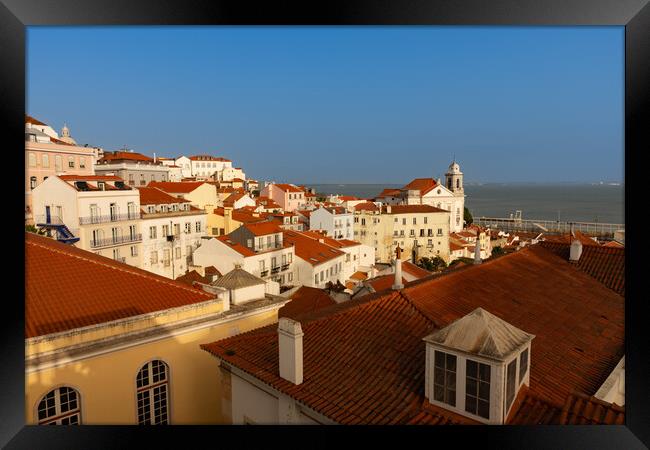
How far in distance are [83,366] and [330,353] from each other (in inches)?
80.2

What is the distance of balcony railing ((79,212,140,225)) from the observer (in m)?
8.73

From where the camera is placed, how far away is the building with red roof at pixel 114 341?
10.7 ft

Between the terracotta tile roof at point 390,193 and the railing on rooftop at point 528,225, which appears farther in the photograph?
the terracotta tile roof at point 390,193

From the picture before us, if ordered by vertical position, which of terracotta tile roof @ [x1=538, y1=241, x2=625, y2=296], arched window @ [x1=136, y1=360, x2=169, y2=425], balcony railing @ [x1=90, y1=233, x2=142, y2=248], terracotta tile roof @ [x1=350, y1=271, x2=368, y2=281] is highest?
balcony railing @ [x1=90, y1=233, x2=142, y2=248]

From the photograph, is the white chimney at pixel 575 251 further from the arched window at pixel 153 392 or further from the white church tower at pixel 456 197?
the white church tower at pixel 456 197

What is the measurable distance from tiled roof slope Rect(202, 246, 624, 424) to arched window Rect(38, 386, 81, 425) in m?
1.13

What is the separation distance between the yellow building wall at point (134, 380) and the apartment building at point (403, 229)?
1602 cm

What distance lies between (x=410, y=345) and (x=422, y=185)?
811 inches

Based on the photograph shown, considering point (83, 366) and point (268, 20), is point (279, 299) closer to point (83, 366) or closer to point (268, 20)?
point (83, 366)

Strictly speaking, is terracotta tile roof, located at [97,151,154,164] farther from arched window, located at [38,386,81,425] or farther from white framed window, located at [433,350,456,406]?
white framed window, located at [433,350,456,406]

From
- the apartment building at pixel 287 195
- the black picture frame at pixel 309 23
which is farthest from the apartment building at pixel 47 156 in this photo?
the apartment building at pixel 287 195

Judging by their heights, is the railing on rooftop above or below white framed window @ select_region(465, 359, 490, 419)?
above

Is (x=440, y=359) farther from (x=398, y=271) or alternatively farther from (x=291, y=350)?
(x=398, y=271)

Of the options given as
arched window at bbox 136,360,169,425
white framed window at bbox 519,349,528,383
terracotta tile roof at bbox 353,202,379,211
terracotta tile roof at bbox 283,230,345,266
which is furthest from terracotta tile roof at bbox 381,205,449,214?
white framed window at bbox 519,349,528,383
